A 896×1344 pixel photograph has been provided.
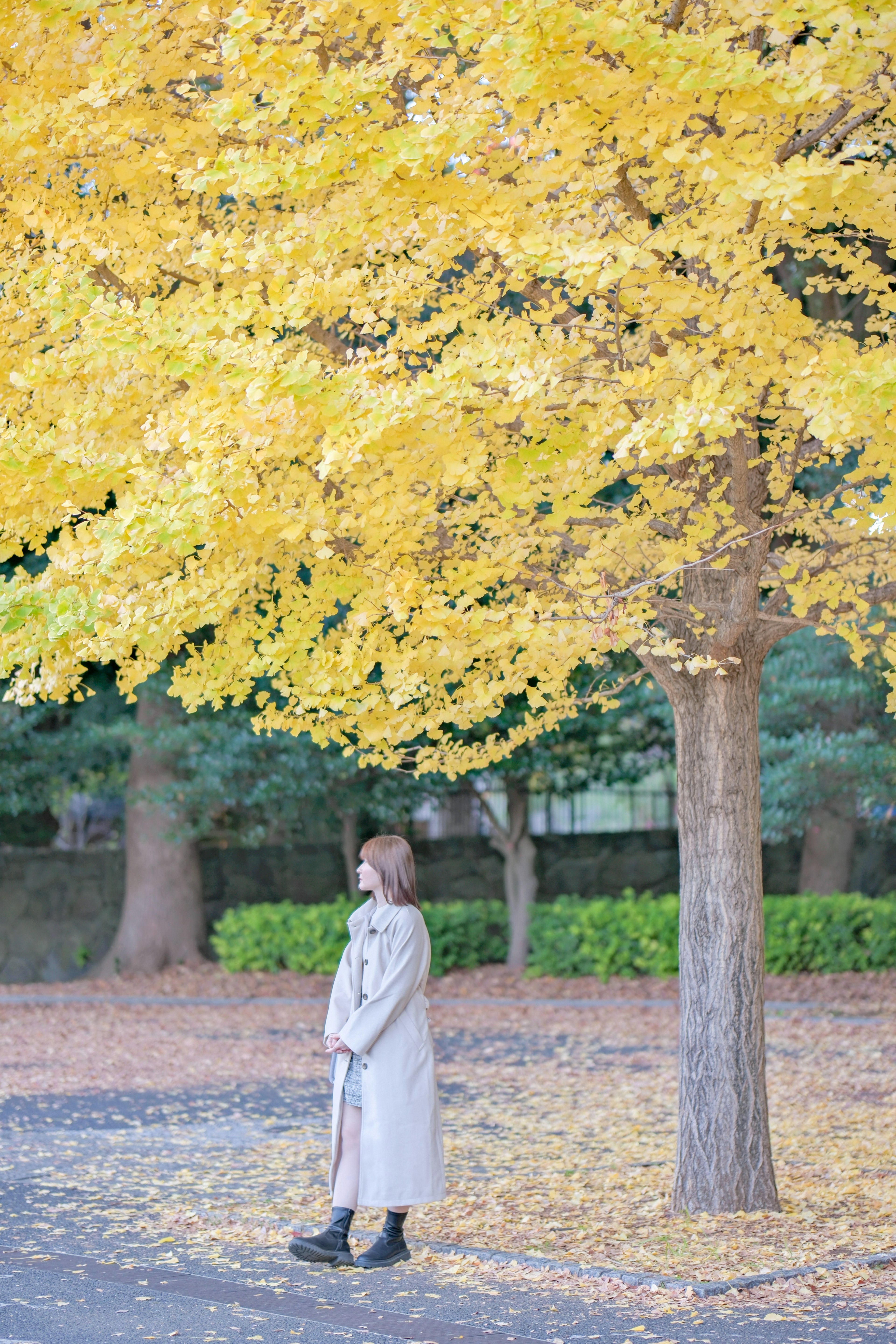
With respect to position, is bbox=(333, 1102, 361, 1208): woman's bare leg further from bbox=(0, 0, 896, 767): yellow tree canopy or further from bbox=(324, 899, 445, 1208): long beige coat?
bbox=(0, 0, 896, 767): yellow tree canopy

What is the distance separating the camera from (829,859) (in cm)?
1631

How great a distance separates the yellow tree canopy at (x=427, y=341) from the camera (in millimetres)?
4688

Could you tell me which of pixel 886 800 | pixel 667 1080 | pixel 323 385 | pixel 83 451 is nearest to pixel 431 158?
pixel 323 385

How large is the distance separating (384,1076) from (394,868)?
0.77 m

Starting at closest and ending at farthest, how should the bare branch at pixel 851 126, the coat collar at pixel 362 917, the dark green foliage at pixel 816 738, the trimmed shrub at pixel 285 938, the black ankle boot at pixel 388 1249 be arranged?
the bare branch at pixel 851 126 → the black ankle boot at pixel 388 1249 → the coat collar at pixel 362 917 → the dark green foliage at pixel 816 738 → the trimmed shrub at pixel 285 938

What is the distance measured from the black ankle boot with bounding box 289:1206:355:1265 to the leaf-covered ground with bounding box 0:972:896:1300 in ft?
1.70

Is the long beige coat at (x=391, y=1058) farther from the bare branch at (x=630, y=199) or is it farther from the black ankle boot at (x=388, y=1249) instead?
the bare branch at (x=630, y=199)

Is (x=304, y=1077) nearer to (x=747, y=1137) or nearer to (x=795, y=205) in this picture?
(x=747, y=1137)

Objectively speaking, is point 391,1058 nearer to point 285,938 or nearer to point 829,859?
point 285,938

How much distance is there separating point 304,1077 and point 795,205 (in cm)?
789

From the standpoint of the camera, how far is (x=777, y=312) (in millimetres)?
5312

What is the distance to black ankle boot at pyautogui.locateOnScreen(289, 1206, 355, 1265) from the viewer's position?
5.32m

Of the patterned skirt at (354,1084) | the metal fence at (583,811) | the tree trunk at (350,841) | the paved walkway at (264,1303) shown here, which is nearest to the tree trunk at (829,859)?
the metal fence at (583,811)

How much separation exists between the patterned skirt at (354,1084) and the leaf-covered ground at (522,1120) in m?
0.79
